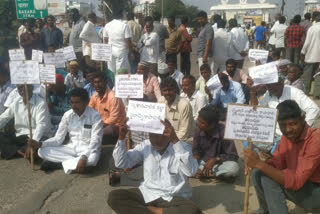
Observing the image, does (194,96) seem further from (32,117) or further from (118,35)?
(118,35)

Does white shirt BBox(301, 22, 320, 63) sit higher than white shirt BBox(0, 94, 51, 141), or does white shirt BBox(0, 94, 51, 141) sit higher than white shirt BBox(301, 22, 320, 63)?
white shirt BBox(301, 22, 320, 63)

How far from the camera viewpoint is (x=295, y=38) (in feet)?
32.1

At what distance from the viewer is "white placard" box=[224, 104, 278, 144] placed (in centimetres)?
290

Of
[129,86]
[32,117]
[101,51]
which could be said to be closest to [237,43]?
[101,51]

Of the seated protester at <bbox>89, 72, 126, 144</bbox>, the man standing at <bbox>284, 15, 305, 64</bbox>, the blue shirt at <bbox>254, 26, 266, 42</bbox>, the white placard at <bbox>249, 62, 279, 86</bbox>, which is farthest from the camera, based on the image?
the blue shirt at <bbox>254, 26, 266, 42</bbox>

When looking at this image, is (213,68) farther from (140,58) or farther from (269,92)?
(269,92)

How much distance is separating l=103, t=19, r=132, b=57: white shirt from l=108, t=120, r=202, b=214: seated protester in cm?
453

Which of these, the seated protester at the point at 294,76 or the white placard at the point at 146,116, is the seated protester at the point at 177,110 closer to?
the white placard at the point at 146,116

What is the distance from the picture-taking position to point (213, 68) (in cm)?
781

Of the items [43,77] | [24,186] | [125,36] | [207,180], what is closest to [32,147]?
[24,186]

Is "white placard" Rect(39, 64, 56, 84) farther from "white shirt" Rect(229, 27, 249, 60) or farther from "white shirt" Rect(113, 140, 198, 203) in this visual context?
"white shirt" Rect(229, 27, 249, 60)

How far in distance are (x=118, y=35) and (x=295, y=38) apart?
5.51 metres

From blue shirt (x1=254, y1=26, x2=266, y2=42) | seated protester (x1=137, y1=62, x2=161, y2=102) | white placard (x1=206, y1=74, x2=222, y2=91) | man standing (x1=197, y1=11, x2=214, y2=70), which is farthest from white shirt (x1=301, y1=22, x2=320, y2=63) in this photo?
blue shirt (x1=254, y1=26, x2=266, y2=42)

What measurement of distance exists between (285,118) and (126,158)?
1544 millimetres
